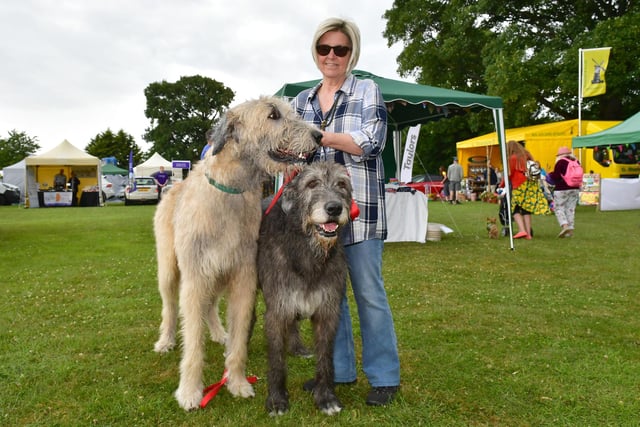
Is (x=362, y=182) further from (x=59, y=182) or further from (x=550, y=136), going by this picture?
(x=59, y=182)

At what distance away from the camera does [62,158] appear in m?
24.5

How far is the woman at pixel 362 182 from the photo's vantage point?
10.0ft

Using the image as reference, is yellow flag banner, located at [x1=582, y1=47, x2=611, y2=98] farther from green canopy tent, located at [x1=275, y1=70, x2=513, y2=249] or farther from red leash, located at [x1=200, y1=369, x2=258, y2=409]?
red leash, located at [x1=200, y1=369, x2=258, y2=409]

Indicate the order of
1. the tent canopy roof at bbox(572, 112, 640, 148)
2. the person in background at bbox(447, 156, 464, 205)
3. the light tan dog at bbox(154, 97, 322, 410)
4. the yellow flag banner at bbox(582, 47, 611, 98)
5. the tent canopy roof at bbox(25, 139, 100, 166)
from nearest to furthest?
the light tan dog at bbox(154, 97, 322, 410), the tent canopy roof at bbox(572, 112, 640, 148), the yellow flag banner at bbox(582, 47, 611, 98), the person in background at bbox(447, 156, 464, 205), the tent canopy roof at bbox(25, 139, 100, 166)

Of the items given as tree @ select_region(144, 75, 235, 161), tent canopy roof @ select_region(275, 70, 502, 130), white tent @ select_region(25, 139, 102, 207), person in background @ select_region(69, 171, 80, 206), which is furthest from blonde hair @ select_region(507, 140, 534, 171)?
tree @ select_region(144, 75, 235, 161)

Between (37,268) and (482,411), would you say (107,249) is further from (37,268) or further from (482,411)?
(482,411)

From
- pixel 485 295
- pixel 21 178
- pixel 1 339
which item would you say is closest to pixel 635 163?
pixel 485 295

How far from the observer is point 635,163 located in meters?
18.7

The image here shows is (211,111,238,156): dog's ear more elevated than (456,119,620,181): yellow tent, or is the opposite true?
(456,119,620,181): yellow tent

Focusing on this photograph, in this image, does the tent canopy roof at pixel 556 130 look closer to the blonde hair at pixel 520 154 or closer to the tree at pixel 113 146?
the blonde hair at pixel 520 154

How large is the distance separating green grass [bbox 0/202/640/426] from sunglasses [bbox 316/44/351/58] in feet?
7.31

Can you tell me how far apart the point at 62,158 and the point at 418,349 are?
81.9 feet

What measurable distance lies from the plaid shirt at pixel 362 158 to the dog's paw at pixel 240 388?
3.90ft

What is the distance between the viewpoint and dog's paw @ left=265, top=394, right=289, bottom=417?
9.71 ft
